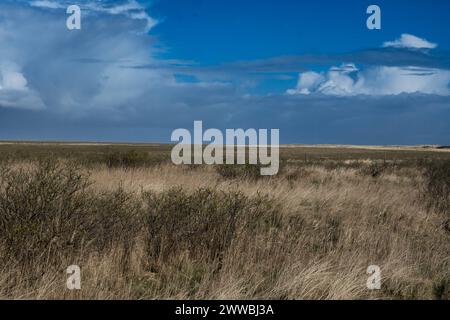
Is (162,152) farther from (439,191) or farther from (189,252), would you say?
(189,252)

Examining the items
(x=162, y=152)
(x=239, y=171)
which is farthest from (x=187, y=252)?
(x=162, y=152)

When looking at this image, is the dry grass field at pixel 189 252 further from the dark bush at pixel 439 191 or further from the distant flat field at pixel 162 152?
the distant flat field at pixel 162 152

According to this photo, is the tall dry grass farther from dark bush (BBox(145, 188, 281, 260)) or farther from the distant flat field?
the distant flat field

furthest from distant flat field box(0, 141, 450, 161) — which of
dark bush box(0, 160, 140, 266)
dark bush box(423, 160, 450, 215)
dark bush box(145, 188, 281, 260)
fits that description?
dark bush box(423, 160, 450, 215)

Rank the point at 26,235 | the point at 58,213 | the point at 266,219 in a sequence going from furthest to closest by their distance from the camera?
the point at 266,219, the point at 58,213, the point at 26,235

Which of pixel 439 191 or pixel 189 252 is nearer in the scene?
pixel 189 252

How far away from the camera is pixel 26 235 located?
5.20m

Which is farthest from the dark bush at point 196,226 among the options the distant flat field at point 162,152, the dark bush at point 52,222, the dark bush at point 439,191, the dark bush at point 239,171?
the dark bush at point 239,171

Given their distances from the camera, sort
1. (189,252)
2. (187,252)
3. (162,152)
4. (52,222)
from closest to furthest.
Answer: (52,222) < (187,252) < (189,252) < (162,152)

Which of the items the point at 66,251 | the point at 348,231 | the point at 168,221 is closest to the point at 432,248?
the point at 348,231

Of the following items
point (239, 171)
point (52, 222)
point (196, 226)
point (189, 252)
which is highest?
point (239, 171)

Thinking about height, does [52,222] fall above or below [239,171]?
below
